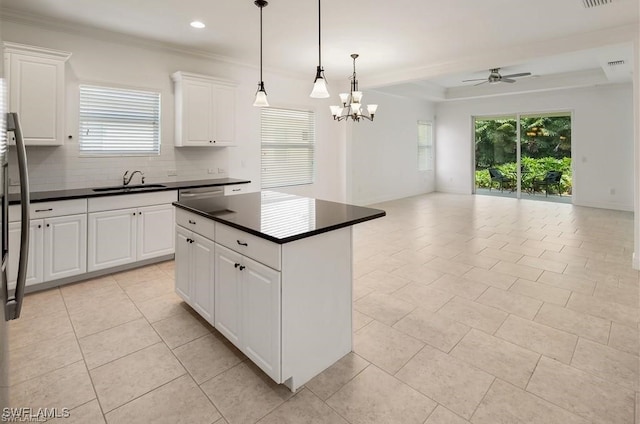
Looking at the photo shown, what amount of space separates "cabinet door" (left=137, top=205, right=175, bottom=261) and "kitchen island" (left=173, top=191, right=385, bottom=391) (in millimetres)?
1645

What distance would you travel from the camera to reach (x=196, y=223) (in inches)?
105

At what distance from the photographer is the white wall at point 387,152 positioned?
8461mm

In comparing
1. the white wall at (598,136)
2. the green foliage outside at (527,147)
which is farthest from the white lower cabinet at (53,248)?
the green foliage outside at (527,147)

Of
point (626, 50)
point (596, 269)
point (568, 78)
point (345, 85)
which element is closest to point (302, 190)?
point (345, 85)

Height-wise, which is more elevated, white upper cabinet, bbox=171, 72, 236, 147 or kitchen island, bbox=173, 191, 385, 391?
white upper cabinet, bbox=171, 72, 236, 147

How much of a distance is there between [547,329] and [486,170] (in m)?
8.73

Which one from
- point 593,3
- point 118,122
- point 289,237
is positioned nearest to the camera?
point 289,237

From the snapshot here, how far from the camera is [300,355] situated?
6.67 feet

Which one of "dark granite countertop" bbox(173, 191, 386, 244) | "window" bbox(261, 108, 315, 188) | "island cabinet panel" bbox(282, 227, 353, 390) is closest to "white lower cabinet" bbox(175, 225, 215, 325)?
"dark granite countertop" bbox(173, 191, 386, 244)

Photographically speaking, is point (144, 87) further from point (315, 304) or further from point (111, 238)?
point (315, 304)

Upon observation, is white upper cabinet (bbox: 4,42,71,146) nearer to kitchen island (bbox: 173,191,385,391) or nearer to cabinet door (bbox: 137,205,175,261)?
cabinet door (bbox: 137,205,175,261)

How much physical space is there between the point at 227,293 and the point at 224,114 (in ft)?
11.2

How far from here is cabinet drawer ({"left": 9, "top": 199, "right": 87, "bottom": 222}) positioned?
317 centimetres

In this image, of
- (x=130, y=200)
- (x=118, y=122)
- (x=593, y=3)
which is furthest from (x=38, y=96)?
(x=593, y=3)
